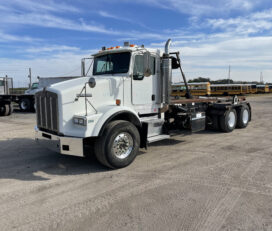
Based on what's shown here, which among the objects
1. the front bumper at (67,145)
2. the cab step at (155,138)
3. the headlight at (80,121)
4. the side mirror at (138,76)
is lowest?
the cab step at (155,138)

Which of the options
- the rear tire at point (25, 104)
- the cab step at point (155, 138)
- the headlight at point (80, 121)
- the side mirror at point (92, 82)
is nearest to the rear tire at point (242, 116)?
the cab step at point (155, 138)

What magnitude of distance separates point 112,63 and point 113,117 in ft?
5.71

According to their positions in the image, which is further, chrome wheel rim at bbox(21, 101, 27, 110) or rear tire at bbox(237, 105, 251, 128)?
chrome wheel rim at bbox(21, 101, 27, 110)

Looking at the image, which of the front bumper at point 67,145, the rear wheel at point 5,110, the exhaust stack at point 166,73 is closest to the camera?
the front bumper at point 67,145

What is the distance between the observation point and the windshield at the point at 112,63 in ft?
19.6

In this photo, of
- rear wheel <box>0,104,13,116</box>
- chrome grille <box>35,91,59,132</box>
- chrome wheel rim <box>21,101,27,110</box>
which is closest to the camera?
chrome grille <box>35,91,59,132</box>

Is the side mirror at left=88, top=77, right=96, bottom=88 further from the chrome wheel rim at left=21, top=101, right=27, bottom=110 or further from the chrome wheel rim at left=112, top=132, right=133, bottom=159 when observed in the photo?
the chrome wheel rim at left=21, top=101, right=27, bottom=110

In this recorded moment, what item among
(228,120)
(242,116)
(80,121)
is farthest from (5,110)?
(242,116)

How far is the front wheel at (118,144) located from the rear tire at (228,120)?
483cm

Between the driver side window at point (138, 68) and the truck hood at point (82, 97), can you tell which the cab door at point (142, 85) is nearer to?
the driver side window at point (138, 68)

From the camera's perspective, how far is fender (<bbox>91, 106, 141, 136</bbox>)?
4875 millimetres

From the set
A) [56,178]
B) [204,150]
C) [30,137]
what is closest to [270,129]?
[204,150]

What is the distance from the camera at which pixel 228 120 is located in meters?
9.42

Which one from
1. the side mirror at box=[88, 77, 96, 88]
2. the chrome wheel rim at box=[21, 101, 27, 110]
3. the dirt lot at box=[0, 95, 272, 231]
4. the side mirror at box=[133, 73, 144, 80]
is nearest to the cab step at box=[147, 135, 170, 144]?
the dirt lot at box=[0, 95, 272, 231]
